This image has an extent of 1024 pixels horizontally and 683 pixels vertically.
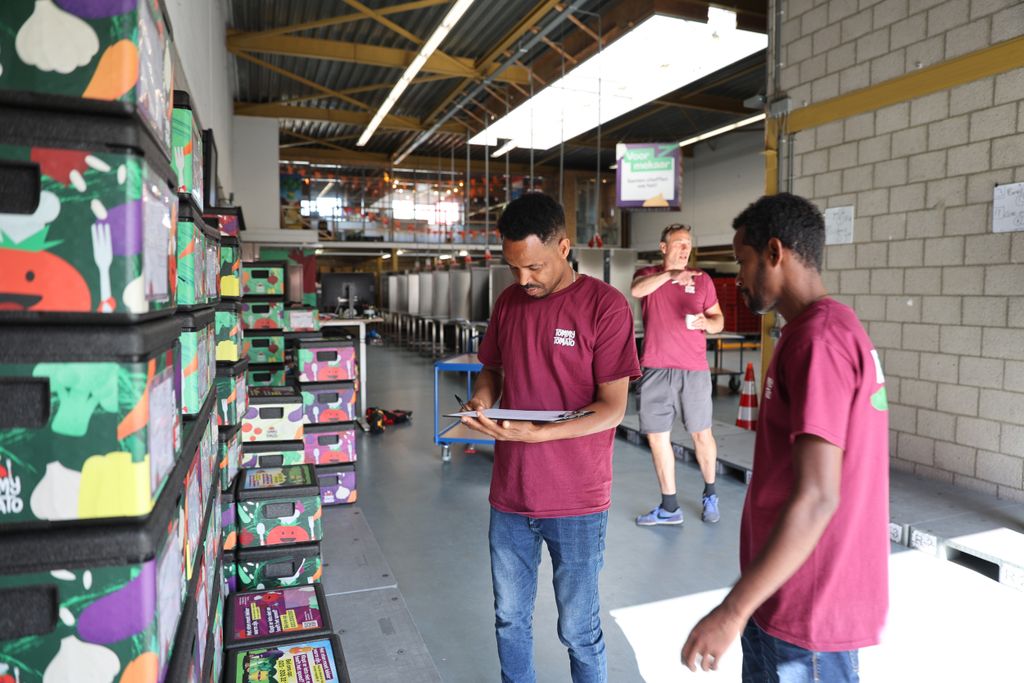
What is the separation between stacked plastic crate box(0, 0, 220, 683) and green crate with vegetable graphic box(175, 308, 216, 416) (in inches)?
22.3

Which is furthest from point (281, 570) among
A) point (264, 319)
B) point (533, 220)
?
point (264, 319)

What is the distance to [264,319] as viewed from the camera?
5773mm

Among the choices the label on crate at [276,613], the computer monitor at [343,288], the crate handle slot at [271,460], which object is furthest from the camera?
the computer monitor at [343,288]

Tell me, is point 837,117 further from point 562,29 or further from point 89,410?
point 89,410

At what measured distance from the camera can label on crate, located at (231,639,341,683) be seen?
1.99 m

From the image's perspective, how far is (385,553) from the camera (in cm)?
400

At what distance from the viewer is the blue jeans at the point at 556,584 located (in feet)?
6.77

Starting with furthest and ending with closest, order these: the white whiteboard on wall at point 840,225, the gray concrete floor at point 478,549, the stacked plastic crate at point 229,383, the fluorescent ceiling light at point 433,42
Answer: the fluorescent ceiling light at point 433,42
the white whiteboard on wall at point 840,225
the gray concrete floor at point 478,549
the stacked plastic crate at point 229,383

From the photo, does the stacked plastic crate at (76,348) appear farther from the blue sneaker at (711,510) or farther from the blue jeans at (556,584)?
the blue sneaker at (711,510)

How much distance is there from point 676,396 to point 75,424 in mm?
4000

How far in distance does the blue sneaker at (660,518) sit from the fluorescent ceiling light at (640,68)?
443 cm

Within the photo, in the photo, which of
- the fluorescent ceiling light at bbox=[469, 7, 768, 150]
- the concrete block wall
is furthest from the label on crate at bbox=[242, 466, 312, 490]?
the fluorescent ceiling light at bbox=[469, 7, 768, 150]

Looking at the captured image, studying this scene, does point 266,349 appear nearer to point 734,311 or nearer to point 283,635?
point 283,635

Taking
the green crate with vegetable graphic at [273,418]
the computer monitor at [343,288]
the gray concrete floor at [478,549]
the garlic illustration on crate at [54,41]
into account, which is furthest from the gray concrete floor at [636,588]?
the computer monitor at [343,288]
